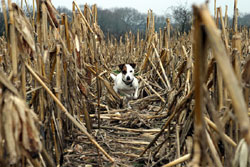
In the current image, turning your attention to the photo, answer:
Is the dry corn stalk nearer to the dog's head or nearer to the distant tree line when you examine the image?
the dog's head

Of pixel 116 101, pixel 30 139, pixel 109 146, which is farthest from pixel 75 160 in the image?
pixel 116 101

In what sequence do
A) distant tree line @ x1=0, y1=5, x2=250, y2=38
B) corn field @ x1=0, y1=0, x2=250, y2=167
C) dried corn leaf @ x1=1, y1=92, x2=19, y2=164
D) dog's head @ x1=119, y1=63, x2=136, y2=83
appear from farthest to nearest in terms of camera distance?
distant tree line @ x1=0, y1=5, x2=250, y2=38 → dog's head @ x1=119, y1=63, x2=136, y2=83 → dried corn leaf @ x1=1, y1=92, x2=19, y2=164 → corn field @ x1=0, y1=0, x2=250, y2=167

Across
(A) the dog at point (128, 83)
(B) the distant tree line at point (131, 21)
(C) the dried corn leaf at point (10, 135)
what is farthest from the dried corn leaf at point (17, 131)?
(B) the distant tree line at point (131, 21)

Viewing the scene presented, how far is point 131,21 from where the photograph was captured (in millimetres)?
44188

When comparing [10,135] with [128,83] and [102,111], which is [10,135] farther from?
[128,83]

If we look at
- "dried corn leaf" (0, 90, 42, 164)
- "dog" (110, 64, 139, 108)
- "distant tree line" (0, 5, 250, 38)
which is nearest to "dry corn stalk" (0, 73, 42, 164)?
"dried corn leaf" (0, 90, 42, 164)

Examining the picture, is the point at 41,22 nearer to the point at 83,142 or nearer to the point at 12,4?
the point at 12,4

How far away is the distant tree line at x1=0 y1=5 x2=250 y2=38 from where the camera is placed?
1620cm

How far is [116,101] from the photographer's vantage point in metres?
4.18

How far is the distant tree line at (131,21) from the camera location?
16.2 metres

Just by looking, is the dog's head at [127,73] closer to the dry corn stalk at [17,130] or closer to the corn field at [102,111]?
the corn field at [102,111]

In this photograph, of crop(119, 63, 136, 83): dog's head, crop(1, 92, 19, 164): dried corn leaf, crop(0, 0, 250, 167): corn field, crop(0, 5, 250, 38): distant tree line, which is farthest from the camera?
crop(0, 5, 250, 38): distant tree line

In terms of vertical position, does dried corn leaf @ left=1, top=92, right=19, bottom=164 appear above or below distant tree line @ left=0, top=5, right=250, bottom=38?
below

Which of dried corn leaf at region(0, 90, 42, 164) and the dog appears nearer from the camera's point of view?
dried corn leaf at region(0, 90, 42, 164)
